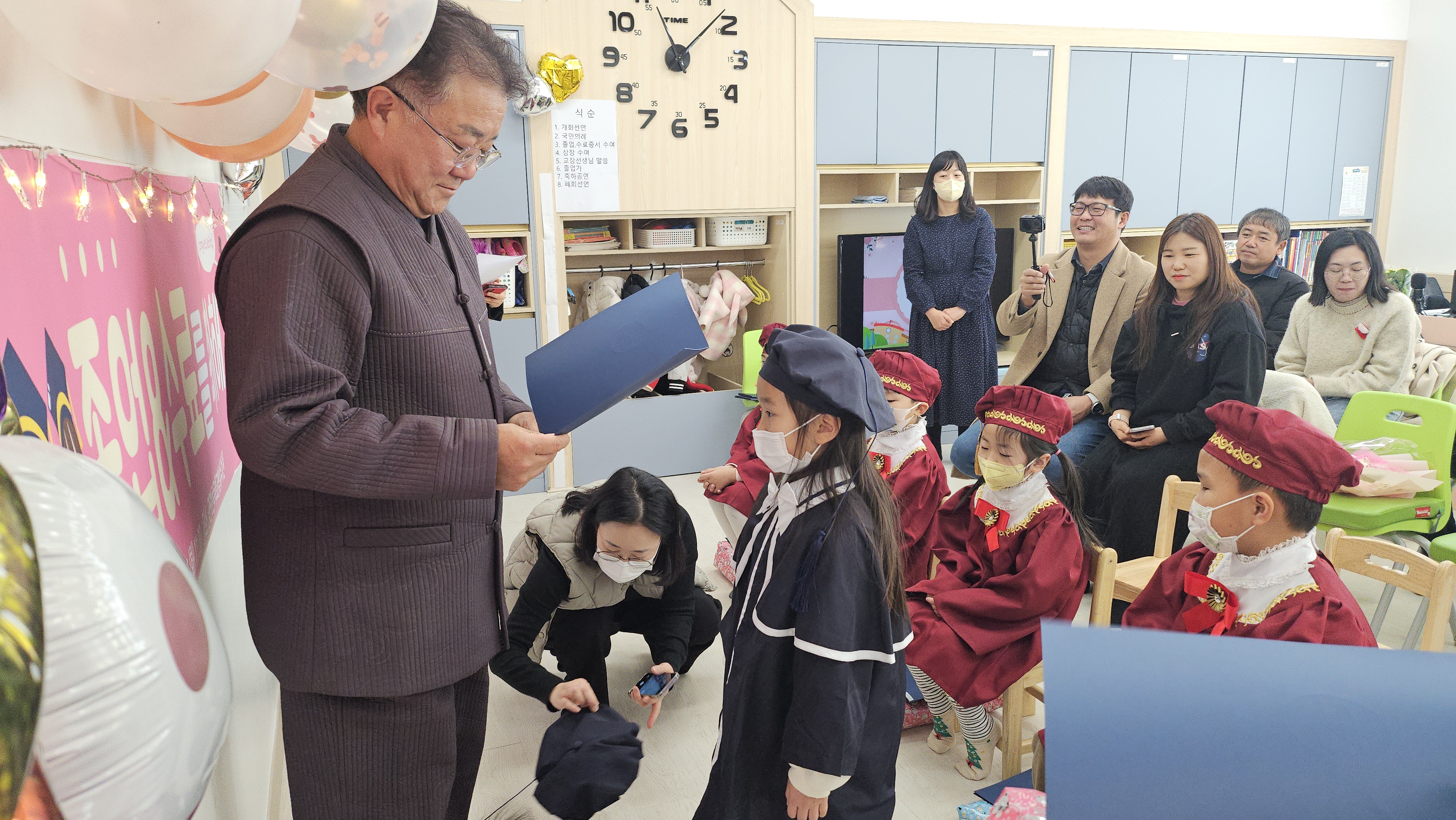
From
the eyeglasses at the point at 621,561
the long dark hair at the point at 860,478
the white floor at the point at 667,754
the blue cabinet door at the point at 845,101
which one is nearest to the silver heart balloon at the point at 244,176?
the eyeglasses at the point at 621,561

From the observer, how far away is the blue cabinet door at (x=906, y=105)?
486 centimetres

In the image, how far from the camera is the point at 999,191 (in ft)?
18.4

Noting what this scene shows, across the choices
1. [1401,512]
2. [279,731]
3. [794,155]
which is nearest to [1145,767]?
[279,731]

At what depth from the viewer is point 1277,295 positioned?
371 centimetres

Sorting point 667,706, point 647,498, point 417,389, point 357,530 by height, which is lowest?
point 667,706

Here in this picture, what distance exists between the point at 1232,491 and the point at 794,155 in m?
3.37

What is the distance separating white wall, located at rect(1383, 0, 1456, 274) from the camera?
18.8ft

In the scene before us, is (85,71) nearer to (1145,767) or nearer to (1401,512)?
(1145,767)

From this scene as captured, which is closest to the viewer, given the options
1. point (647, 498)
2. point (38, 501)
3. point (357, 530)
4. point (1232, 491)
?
point (38, 501)

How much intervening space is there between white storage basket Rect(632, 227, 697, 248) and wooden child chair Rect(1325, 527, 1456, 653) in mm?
3377

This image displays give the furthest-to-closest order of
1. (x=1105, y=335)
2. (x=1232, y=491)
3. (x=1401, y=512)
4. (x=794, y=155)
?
(x=794, y=155), (x=1105, y=335), (x=1401, y=512), (x=1232, y=491)

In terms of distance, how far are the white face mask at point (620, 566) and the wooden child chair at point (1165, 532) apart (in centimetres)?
120

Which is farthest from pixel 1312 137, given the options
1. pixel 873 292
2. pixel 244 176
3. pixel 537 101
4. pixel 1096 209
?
pixel 244 176

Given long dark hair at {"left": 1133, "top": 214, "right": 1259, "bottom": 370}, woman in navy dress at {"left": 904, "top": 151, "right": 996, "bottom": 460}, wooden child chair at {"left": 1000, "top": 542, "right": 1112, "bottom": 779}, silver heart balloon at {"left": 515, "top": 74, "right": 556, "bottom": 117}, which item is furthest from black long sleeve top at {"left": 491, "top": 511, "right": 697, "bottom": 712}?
silver heart balloon at {"left": 515, "top": 74, "right": 556, "bottom": 117}
